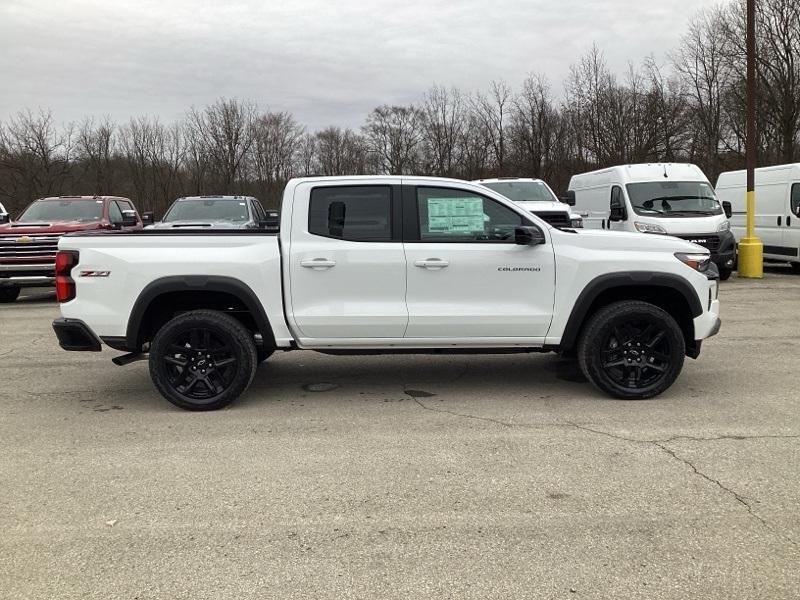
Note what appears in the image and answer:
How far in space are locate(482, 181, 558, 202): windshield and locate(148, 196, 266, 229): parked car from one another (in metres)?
5.09

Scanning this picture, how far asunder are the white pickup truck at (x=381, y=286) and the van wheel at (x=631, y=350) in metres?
0.01

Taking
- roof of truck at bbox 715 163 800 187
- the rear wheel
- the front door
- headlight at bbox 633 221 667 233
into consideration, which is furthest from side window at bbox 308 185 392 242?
roof of truck at bbox 715 163 800 187

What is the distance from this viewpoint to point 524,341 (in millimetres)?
5598

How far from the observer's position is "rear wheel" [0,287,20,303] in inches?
547

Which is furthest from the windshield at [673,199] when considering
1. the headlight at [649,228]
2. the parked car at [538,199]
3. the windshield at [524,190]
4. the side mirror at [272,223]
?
the side mirror at [272,223]

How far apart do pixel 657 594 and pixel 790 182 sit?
14.8m

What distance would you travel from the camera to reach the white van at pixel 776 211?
14844 mm

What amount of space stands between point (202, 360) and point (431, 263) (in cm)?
204

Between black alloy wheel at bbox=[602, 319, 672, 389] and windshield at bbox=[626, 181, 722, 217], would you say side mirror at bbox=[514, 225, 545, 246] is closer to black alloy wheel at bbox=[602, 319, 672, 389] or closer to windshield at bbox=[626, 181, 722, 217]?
black alloy wheel at bbox=[602, 319, 672, 389]

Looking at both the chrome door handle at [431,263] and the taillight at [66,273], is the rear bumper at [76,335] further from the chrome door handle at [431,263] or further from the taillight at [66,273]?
the chrome door handle at [431,263]

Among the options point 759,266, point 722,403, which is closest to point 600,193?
point 759,266

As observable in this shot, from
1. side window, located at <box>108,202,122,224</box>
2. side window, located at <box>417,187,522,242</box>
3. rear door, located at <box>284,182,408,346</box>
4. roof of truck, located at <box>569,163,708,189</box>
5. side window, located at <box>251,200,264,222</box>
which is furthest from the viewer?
roof of truck, located at <box>569,163,708,189</box>

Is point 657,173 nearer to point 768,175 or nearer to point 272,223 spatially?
point 768,175

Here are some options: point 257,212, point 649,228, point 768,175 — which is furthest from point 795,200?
point 257,212
